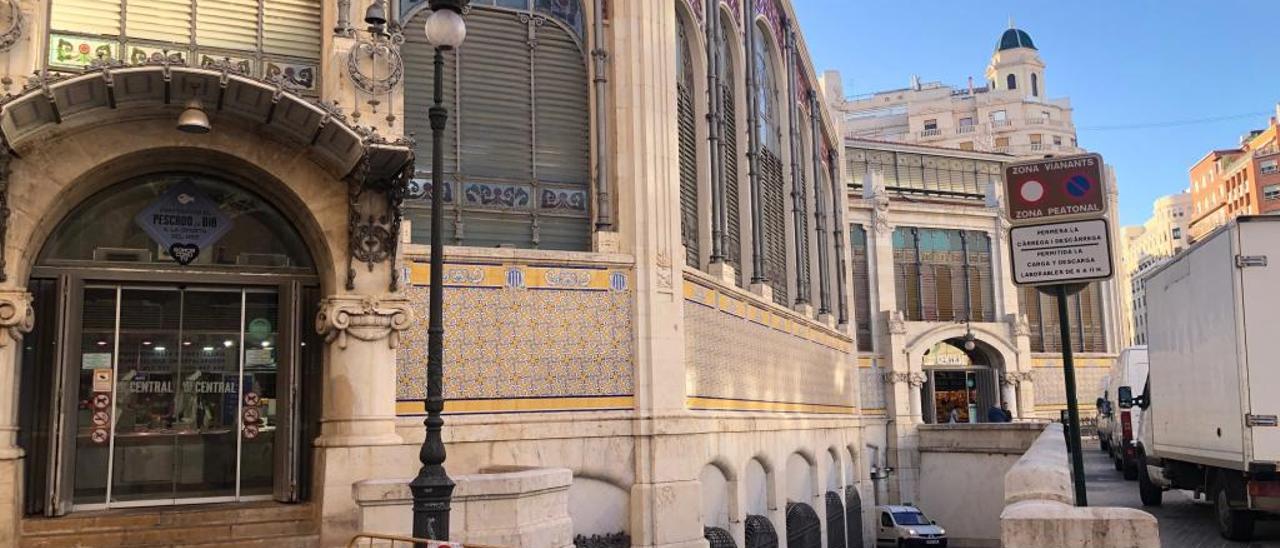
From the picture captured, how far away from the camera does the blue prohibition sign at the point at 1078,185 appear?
744 cm

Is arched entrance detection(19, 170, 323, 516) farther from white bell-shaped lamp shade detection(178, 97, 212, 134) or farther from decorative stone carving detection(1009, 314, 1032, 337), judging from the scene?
decorative stone carving detection(1009, 314, 1032, 337)

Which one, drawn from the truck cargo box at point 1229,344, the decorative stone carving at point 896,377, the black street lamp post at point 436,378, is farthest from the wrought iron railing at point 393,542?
the decorative stone carving at point 896,377

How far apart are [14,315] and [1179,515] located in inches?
649

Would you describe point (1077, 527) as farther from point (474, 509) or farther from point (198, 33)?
point (198, 33)

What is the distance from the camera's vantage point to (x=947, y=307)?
47594 millimetres

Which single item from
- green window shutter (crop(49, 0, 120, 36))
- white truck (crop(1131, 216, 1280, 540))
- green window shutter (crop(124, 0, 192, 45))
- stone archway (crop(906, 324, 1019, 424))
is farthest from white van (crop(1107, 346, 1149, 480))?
green window shutter (crop(49, 0, 120, 36))

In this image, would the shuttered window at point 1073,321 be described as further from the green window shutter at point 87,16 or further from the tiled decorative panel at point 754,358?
the green window shutter at point 87,16

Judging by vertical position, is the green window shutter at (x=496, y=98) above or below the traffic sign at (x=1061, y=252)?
above

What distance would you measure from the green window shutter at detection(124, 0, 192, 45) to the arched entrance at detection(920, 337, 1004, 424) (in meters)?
39.0

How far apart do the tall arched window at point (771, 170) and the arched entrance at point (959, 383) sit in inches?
881

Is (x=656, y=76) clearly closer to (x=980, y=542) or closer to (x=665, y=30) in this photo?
(x=665, y=30)

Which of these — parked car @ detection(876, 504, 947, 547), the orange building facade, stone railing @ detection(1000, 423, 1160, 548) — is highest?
the orange building facade

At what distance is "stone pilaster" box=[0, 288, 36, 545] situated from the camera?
38.7 ft

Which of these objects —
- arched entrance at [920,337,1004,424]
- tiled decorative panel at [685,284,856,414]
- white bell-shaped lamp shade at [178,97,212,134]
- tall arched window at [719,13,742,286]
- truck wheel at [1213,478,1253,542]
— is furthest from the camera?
arched entrance at [920,337,1004,424]
